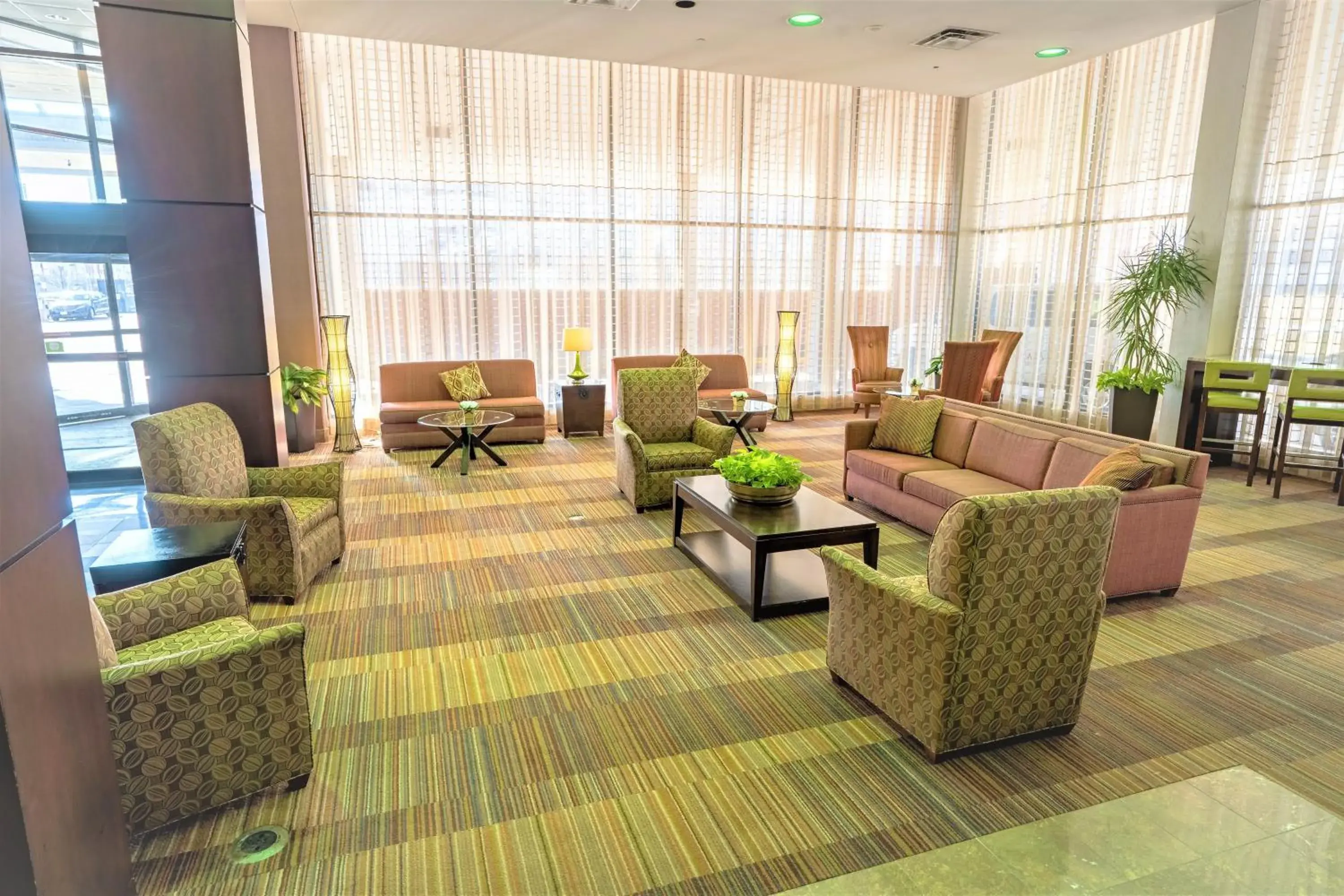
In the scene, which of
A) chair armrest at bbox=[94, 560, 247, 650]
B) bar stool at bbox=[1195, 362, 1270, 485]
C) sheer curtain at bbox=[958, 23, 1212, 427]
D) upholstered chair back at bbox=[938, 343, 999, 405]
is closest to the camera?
chair armrest at bbox=[94, 560, 247, 650]

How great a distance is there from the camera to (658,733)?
112 inches

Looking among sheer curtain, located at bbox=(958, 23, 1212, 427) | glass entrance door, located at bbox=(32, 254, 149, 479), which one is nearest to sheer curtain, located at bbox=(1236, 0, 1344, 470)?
sheer curtain, located at bbox=(958, 23, 1212, 427)

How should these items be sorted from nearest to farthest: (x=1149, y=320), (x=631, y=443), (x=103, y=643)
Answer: (x=103, y=643)
(x=631, y=443)
(x=1149, y=320)

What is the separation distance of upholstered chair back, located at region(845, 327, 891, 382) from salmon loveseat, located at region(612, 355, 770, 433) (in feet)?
4.27

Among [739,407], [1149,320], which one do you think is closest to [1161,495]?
[739,407]

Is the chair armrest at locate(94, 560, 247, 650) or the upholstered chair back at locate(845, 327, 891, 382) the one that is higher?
the upholstered chair back at locate(845, 327, 891, 382)

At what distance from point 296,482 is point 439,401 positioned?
351cm

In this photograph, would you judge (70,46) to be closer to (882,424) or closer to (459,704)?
(459,704)

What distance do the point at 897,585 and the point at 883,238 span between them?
25.9ft

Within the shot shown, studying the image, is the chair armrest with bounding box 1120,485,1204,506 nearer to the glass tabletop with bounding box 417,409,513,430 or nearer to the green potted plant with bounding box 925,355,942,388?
the glass tabletop with bounding box 417,409,513,430

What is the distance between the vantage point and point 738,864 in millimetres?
2199

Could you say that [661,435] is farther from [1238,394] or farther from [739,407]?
[1238,394]

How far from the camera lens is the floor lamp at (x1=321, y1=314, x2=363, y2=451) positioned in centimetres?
730

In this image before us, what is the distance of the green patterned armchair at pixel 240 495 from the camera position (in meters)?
3.62
